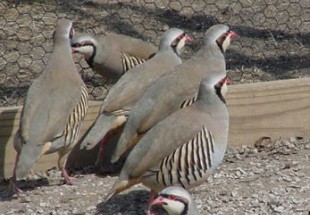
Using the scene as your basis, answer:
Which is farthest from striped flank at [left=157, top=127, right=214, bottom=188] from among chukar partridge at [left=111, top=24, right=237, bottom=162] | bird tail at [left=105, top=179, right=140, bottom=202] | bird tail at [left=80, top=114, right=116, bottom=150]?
bird tail at [left=80, top=114, right=116, bottom=150]

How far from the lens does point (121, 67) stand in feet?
19.7

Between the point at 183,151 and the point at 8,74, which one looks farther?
the point at 8,74

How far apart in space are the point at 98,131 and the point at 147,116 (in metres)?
0.28

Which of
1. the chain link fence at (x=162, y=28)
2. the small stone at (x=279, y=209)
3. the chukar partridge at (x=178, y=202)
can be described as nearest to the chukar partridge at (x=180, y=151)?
the small stone at (x=279, y=209)

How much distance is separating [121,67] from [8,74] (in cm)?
101

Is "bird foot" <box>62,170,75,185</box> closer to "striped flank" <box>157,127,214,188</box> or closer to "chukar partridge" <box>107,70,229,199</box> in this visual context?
"chukar partridge" <box>107,70,229,199</box>

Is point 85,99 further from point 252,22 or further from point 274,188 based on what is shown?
point 252,22

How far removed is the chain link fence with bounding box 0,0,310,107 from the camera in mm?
6707

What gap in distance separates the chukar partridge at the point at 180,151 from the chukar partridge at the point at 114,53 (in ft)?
3.97

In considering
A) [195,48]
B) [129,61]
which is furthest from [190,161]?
[195,48]

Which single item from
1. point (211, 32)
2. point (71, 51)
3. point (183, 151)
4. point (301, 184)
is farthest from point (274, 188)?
point (71, 51)

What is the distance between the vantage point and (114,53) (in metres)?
5.97

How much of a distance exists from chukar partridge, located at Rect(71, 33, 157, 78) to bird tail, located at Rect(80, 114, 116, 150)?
0.75m

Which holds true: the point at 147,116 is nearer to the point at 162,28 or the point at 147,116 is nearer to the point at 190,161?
the point at 190,161
